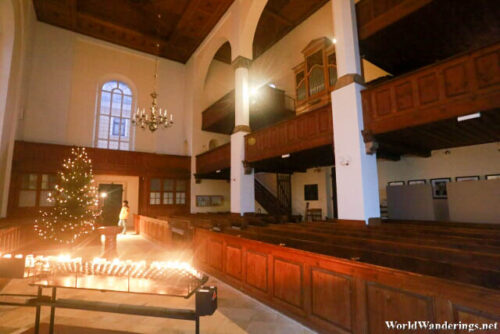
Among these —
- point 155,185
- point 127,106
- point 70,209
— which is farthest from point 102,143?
point 70,209

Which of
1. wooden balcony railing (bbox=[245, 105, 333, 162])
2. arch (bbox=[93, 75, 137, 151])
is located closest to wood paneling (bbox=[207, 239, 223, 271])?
wooden balcony railing (bbox=[245, 105, 333, 162])

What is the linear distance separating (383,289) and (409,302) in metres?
0.21

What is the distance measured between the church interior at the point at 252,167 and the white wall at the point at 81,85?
63 millimetres

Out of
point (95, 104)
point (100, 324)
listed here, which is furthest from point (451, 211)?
point (95, 104)

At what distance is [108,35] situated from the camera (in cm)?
1132

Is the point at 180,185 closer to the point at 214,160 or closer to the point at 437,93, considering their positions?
the point at 214,160

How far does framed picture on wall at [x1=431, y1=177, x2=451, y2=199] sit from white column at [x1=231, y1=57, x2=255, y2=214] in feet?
17.5

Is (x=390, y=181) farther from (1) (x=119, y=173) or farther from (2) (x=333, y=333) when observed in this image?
(1) (x=119, y=173)

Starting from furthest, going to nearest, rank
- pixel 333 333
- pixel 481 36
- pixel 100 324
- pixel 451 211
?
pixel 451 211
pixel 481 36
pixel 100 324
pixel 333 333

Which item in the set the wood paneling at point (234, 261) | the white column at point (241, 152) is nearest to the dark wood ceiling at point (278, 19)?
the white column at point (241, 152)

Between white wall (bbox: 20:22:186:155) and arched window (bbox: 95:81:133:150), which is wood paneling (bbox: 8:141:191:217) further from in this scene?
arched window (bbox: 95:81:133:150)

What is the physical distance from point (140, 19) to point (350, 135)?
10.2 m

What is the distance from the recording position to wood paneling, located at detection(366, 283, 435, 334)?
1.94 metres

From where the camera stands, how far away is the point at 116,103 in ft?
39.0
